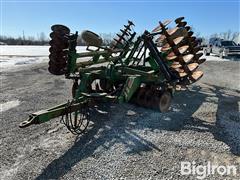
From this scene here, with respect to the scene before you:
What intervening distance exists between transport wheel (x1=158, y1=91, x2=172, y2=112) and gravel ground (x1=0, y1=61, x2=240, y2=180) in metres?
0.15

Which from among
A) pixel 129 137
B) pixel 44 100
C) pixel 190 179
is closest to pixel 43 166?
pixel 129 137

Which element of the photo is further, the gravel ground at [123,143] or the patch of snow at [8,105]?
the patch of snow at [8,105]

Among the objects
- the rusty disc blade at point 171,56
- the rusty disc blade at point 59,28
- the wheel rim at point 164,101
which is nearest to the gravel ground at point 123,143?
the wheel rim at point 164,101

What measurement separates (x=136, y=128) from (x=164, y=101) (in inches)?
47.7

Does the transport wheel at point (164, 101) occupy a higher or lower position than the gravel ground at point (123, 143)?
higher

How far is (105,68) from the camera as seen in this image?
5.95 m

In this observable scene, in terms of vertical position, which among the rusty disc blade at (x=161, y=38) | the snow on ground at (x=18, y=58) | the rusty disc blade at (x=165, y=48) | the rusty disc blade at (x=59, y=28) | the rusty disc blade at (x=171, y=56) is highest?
the rusty disc blade at (x=59, y=28)

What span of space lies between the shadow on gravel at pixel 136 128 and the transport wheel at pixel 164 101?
0.51 feet

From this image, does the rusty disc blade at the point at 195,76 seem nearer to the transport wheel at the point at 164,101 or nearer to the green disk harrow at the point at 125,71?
the green disk harrow at the point at 125,71

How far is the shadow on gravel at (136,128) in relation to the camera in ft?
11.9

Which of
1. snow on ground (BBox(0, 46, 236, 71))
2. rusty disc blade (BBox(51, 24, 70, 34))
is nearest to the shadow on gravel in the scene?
rusty disc blade (BBox(51, 24, 70, 34))

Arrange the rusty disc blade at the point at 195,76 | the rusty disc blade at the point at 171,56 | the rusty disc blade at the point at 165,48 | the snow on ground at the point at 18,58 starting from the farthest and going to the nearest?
the snow on ground at the point at 18,58 → the rusty disc blade at the point at 195,76 → the rusty disc blade at the point at 165,48 → the rusty disc blade at the point at 171,56

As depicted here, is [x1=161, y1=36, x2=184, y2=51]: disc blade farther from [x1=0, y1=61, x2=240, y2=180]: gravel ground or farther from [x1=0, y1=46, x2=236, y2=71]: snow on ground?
[x1=0, y1=46, x2=236, y2=71]: snow on ground

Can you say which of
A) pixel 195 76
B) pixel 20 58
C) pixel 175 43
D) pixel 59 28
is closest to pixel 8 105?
pixel 59 28
